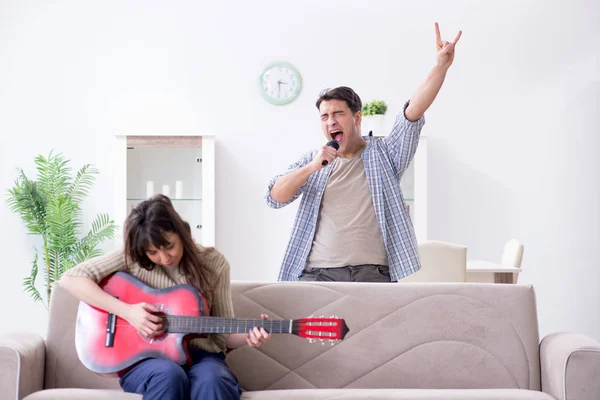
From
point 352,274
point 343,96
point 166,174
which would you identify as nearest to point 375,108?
point 166,174

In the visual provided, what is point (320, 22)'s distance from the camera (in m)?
5.15

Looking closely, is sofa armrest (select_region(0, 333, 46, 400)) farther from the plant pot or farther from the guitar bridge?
the plant pot

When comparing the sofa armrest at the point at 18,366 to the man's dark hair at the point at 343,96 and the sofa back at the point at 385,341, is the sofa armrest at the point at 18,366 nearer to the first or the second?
the sofa back at the point at 385,341

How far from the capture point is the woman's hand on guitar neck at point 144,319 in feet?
6.97

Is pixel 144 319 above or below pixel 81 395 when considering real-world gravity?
above

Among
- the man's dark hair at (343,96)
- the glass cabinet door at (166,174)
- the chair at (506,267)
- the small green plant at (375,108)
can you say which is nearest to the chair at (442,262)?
the chair at (506,267)

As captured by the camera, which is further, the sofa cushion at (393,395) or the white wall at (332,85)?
the white wall at (332,85)

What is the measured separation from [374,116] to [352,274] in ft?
7.67

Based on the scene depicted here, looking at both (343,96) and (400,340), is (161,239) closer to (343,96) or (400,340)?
Answer: (400,340)

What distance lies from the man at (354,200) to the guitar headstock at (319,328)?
532 millimetres

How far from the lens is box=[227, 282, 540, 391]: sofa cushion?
2445mm

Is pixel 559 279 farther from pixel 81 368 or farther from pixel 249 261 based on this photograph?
pixel 81 368

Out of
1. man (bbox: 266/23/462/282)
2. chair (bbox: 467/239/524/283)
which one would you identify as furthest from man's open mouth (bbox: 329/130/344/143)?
chair (bbox: 467/239/524/283)

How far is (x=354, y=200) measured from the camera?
2.75 meters
